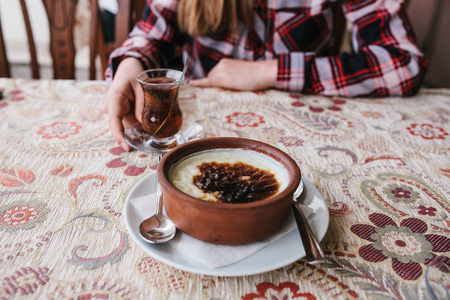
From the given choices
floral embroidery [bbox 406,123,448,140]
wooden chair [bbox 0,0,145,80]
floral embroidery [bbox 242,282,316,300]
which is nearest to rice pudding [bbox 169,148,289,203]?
floral embroidery [bbox 242,282,316,300]

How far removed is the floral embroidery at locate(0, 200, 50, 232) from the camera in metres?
0.46

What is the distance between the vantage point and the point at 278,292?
376 millimetres

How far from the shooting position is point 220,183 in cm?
46

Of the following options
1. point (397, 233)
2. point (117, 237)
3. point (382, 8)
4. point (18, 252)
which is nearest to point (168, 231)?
point (117, 237)

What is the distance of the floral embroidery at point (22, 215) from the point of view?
46cm

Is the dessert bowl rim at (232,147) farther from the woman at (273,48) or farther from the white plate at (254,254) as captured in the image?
the woman at (273,48)

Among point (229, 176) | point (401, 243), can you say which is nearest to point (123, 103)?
point (229, 176)

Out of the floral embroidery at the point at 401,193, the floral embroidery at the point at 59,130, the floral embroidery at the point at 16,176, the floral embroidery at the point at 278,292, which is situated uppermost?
the floral embroidery at the point at 401,193

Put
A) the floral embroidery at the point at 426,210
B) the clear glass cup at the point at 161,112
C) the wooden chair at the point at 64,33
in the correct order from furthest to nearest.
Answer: the wooden chair at the point at 64,33, the clear glass cup at the point at 161,112, the floral embroidery at the point at 426,210

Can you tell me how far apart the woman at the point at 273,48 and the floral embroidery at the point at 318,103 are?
3 centimetres

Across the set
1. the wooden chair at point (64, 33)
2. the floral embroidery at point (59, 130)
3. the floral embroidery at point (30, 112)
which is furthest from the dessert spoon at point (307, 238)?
the wooden chair at point (64, 33)

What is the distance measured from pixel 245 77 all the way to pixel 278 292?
70 cm

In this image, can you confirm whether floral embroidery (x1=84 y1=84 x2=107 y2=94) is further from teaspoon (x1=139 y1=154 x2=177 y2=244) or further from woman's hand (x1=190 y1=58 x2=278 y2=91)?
teaspoon (x1=139 y1=154 x2=177 y2=244)

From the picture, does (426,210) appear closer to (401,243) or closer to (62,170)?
(401,243)
